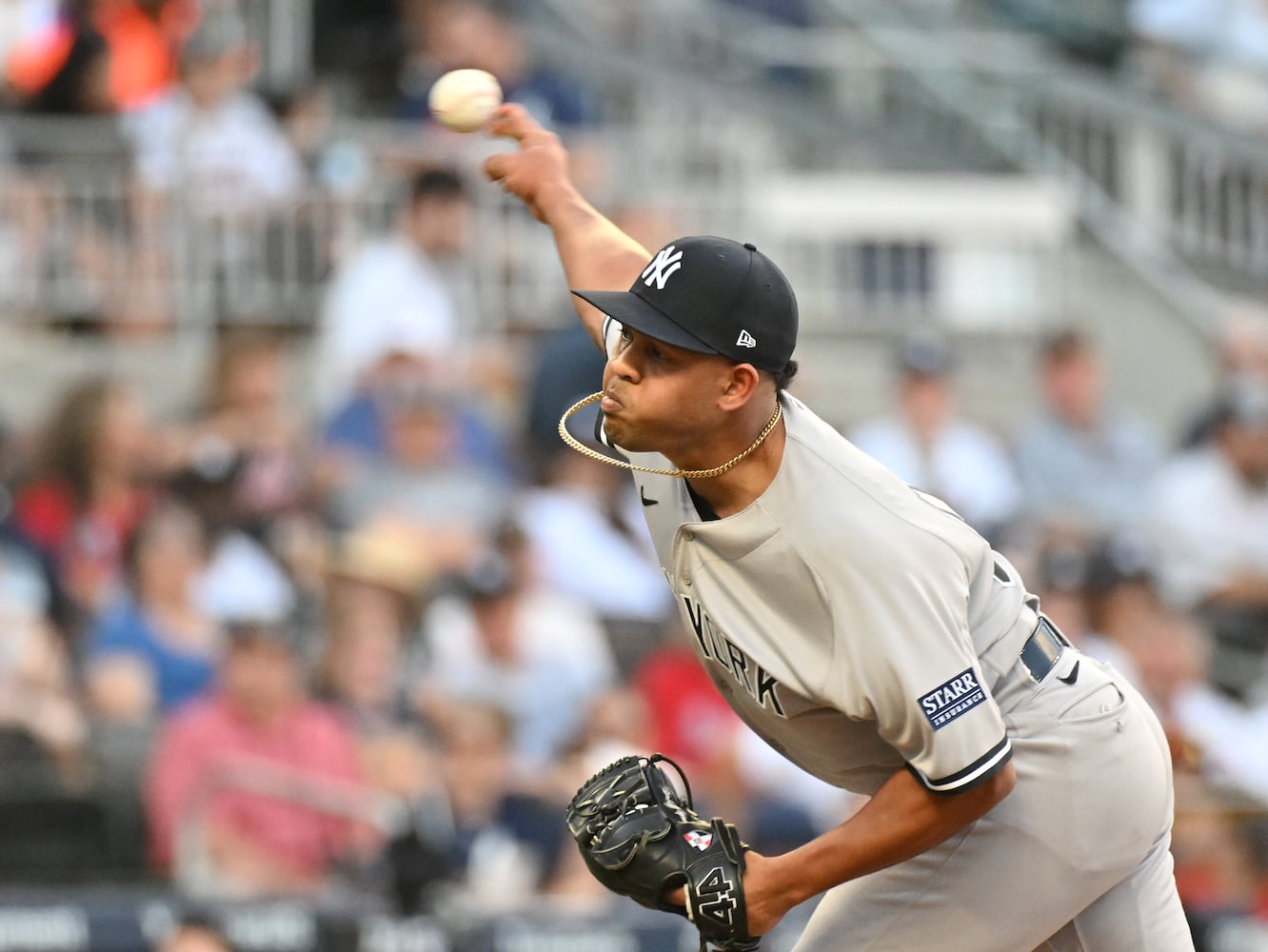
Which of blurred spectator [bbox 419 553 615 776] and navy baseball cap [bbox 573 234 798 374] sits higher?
navy baseball cap [bbox 573 234 798 374]

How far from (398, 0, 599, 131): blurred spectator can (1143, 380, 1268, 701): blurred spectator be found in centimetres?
358

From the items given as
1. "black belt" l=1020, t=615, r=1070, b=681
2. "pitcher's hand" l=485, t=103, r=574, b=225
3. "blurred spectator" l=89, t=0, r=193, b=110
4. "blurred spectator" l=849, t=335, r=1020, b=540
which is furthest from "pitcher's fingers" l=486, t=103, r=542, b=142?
"blurred spectator" l=89, t=0, r=193, b=110

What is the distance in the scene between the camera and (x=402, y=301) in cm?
935

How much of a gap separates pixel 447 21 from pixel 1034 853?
7.81 metres

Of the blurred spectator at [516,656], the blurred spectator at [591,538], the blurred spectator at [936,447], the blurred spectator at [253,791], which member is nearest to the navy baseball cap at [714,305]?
the blurred spectator at [253,791]

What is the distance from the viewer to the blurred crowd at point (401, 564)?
727 cm

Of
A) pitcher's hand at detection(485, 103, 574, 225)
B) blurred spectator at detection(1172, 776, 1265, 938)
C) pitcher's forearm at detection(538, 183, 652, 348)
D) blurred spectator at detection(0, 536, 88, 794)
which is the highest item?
pitcher's hand at detection(485, 103, 574, 225)

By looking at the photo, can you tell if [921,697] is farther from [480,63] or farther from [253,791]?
[480,63]

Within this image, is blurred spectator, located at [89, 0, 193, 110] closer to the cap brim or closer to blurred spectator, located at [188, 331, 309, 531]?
blurred spectator, located at [188, 331, 309, 531]

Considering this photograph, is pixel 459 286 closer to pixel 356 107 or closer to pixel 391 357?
pixel 391 357

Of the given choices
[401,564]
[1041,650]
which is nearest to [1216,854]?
[401,564]

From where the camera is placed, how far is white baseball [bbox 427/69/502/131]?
456 cm

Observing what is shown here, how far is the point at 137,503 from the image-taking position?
834 cm

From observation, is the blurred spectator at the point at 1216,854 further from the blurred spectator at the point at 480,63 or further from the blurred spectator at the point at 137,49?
the blurred spectator at the point at 137,49
